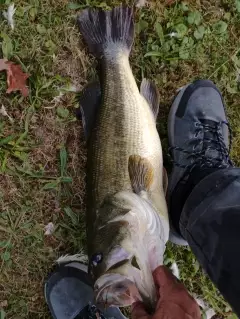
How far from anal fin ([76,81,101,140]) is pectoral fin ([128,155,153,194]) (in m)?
0.43

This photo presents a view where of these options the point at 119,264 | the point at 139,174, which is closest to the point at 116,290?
the point at 119,264

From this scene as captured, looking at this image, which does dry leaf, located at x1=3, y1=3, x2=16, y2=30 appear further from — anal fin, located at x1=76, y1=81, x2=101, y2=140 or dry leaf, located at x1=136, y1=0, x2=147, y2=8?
dry leaf, located at x1=136, y1=0, x2=147, y2=8

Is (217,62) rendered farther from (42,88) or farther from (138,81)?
(42,88)

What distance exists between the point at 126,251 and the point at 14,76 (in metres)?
1.48

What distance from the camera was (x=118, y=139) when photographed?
2.86 metres

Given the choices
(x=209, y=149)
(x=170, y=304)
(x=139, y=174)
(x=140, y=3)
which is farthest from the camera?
(x=140, y=3)

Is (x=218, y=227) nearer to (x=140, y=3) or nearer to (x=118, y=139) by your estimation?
(x=118, y=139)

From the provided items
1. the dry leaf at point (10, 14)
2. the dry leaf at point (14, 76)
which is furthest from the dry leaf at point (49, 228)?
the dry leaf at point (10, 14)

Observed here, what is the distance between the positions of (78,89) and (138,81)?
42 centimetres

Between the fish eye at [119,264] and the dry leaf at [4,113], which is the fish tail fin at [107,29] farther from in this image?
the fish eye at [119,264]

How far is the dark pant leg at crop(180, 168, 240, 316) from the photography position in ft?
7.25

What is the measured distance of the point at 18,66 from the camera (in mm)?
3164

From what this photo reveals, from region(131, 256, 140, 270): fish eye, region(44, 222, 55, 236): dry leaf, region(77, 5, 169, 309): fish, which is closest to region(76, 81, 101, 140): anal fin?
region(77, 5, 169, 309): fish

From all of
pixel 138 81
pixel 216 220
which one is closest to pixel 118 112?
pixel 138 81
